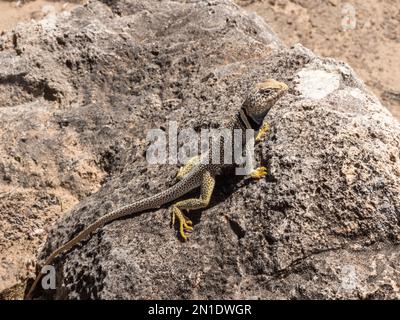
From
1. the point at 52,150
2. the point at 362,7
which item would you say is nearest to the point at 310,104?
the point at 52,150

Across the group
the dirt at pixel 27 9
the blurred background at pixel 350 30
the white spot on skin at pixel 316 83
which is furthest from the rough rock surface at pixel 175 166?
the dirt at pixel 27 9

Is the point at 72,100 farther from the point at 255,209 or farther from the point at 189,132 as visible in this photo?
the point at 255,209

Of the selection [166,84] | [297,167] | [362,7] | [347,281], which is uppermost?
[297,167]

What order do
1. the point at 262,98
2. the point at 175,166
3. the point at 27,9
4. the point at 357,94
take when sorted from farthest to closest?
the point at 27,9
the point at 175,166
the point at 357,94
the point at 262,98

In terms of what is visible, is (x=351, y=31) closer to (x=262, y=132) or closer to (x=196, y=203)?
(x=262, y=132)

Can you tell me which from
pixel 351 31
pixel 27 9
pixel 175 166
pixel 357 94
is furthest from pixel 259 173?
pixel 27 9

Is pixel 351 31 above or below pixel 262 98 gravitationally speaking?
below
